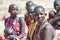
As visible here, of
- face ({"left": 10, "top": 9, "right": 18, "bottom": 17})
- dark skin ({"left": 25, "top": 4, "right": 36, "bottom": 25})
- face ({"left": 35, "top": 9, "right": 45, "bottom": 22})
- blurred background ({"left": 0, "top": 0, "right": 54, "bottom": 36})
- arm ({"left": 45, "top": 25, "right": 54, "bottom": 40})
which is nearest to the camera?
arm ({"left": 45, "top": 25, "right": 54, "bottom": 40})

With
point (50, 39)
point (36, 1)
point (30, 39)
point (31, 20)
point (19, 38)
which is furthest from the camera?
point (36, 1)

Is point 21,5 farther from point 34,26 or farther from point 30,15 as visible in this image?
point 34,26

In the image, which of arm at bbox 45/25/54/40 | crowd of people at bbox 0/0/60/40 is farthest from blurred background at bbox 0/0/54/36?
arm at bbox 45/25/54/40

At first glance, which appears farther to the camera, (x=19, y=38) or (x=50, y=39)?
(x=19, y=38)

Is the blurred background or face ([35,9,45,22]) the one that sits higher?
face ([35,9,45,22])

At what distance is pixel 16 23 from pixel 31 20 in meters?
0.45

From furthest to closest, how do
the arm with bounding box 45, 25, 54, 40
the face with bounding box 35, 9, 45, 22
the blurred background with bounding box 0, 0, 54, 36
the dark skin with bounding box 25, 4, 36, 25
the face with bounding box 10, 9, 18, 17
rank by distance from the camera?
the blurred background with bounding box 0, 0, 54, 36
the dark skin with bounding box 25, 4, 36, 25
the face with bounding box 10, 9, 18, 17
the face with bounding box 35, 9, 45, 22
the arm with bounding box 45, 25, 54, 40

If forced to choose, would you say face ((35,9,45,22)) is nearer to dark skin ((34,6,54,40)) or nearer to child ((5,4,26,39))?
dark skin ((34,6,54,40))

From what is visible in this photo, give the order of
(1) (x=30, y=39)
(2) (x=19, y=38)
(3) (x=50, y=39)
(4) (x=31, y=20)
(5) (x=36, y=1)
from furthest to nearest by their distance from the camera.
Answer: (5) (x=36, y=1), (4) (x=31, y=20), (2) (x=19, y=38), (1) (x=30, y=39), (3) (x=50, y=39)

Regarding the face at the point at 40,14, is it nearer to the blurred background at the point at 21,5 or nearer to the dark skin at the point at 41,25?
the dark skin at the point at 41,25

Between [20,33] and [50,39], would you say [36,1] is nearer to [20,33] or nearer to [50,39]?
[20,33]

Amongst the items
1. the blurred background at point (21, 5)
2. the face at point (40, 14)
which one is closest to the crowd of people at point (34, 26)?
the face at point (40, 14)

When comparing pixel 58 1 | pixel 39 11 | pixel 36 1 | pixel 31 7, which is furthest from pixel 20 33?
pixel 36 1

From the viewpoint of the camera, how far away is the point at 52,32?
208 inches
